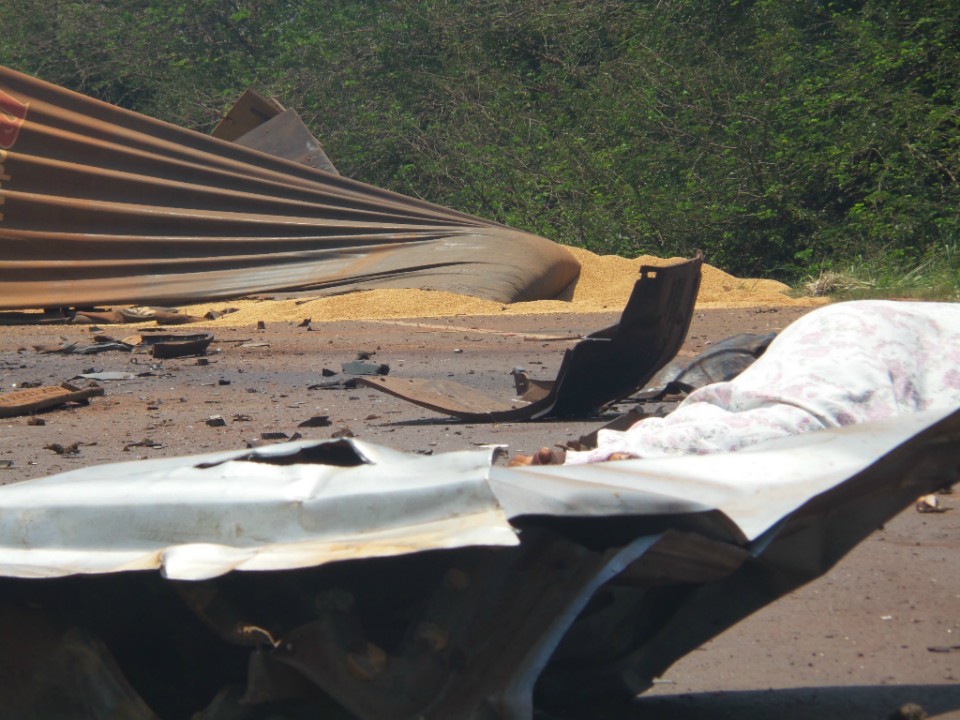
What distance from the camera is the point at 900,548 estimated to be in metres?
3.55

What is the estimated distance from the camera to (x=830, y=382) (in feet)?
8.72

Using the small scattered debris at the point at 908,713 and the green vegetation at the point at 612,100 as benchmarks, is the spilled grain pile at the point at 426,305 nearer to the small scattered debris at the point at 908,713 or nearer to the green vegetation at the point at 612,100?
the green vegetation at the point at 612,100

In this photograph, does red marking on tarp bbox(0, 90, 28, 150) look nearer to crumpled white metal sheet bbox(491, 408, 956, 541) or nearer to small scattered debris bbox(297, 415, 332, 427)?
small scattered debris bbox(297, 415, 332, 427)

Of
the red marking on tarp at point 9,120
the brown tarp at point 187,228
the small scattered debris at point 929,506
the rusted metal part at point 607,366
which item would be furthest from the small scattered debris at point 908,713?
the red marking on tarp at point 9,120

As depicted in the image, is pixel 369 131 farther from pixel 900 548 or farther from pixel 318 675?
pixel 318 675

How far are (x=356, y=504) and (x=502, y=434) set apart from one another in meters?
3.63

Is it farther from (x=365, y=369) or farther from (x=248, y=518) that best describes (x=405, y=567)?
(x=365, y=369)

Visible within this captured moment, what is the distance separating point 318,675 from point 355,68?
751 inches

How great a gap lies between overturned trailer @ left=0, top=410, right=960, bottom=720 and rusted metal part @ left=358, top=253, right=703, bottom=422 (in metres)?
2.97

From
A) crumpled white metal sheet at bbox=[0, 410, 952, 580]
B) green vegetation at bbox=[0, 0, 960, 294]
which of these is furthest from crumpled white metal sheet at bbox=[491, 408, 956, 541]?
green vegetation at bbox=[0, 0, 960, 294]

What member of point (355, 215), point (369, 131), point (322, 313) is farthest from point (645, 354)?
point (369, 131)

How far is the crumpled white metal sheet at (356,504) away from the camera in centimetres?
169

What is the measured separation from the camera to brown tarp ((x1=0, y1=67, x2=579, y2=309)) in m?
10.9

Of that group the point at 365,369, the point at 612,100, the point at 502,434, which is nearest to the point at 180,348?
the point at 365,369
